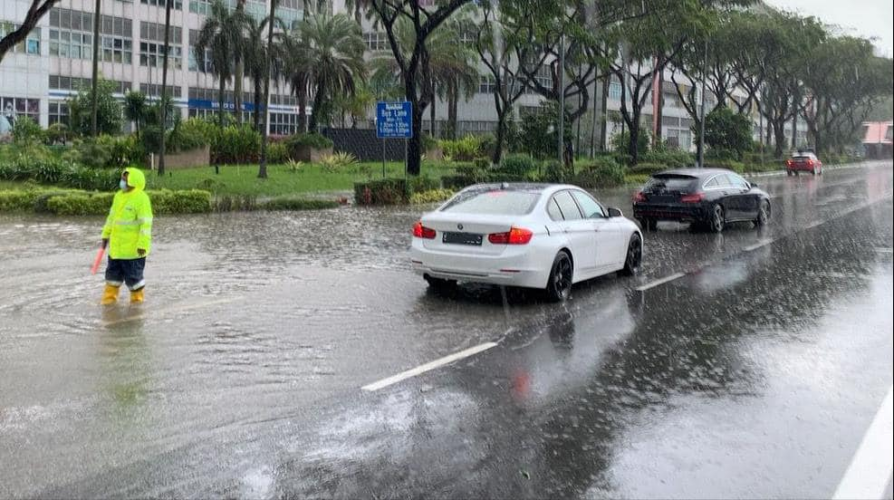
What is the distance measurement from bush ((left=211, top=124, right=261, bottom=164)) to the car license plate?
1392 inches

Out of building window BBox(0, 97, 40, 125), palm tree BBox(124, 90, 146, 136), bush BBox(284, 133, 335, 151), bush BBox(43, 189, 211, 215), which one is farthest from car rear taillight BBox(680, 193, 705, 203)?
building window BBox(0, 97, 40, 125)

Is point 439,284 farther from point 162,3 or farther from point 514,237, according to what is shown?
point 162,3

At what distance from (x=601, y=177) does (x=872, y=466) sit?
1305 inches

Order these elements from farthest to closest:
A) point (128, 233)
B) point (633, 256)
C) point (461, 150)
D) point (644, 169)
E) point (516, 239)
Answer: point (461, 150), point (644, 169), point (633, 256), point (128, 233), point (516, 239)

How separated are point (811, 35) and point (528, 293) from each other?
145 feet

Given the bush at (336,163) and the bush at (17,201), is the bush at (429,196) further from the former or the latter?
the bush at (336,163)

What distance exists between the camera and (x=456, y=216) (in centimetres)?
1055

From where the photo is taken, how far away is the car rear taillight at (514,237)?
33.2 feet

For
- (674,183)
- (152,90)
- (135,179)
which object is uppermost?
(152,90)

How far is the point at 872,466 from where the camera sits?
495cm

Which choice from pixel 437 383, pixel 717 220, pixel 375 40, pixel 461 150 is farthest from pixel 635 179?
pixel 375 40

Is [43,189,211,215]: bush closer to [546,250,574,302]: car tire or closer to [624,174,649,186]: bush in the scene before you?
[546,250,574,302]: car tire

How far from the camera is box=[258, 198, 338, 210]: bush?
934 inches

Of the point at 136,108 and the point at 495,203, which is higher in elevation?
the point at 136,108
